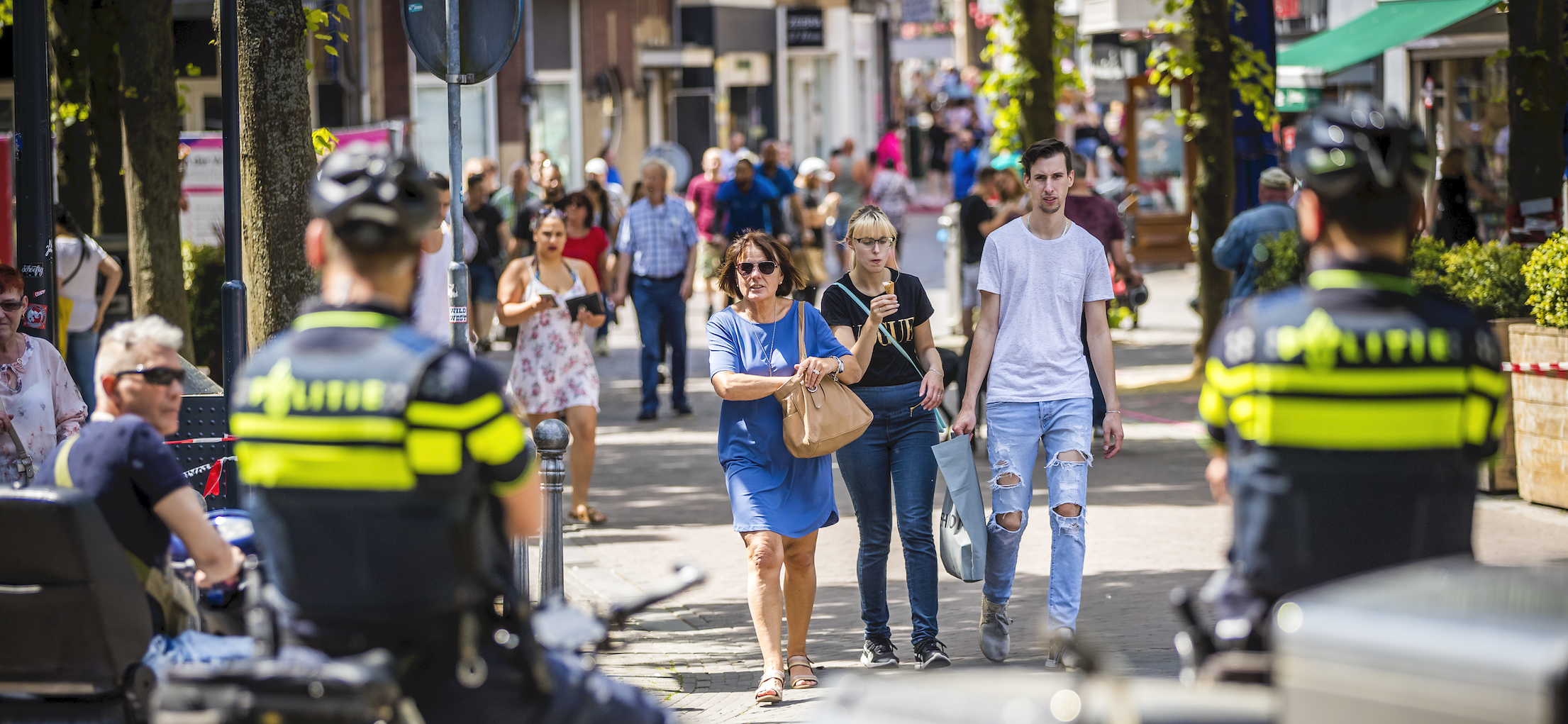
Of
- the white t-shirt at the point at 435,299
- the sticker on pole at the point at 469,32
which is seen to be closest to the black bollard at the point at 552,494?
the white t-shirt at the point at 435,299

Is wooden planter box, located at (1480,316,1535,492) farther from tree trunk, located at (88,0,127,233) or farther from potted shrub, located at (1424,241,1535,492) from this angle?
tree trunk, located at (88,0,127,233)

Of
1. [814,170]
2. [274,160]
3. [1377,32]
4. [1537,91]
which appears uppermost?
[1377,32]

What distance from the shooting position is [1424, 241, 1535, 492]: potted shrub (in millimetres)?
9703

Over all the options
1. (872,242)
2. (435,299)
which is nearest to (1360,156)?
(872,242)

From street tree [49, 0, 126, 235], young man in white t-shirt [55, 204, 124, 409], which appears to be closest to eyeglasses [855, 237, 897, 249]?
young man in white t-shirt [55, 204, 124, 409]

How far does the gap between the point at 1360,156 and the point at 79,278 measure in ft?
32.4

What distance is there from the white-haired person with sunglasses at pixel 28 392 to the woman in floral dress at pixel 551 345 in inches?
122

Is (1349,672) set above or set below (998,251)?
below

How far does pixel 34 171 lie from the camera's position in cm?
814

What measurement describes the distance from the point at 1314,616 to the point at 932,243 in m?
28.4

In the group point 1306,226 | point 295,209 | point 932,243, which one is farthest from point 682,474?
point 932,243

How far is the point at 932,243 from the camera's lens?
3109 cm

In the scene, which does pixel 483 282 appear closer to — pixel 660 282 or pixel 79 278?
pixel 660 282

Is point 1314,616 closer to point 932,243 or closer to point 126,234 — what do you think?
point 126,234
